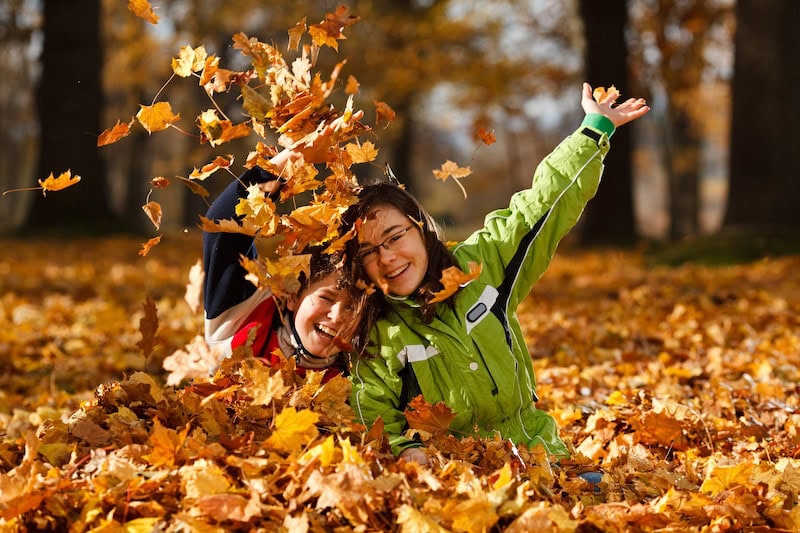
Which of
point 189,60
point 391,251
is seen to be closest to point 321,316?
point 391,251

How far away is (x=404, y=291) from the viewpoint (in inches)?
97.1

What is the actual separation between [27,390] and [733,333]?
12.2 feet

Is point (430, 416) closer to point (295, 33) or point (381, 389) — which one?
point (381, 389)

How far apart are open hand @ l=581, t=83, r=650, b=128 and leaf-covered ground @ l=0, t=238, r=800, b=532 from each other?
1015 mm

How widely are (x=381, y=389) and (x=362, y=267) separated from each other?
0.38m

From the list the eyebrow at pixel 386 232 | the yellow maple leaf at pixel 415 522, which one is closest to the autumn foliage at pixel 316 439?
the yellow maple leaf at pixel 415 522

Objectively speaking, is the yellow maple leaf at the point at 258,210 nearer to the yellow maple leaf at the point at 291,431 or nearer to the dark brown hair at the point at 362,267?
the dark brown hair at the point at 362,267

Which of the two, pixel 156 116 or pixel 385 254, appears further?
pixel 385 254

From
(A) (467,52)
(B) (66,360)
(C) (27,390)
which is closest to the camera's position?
(C) (27,390)

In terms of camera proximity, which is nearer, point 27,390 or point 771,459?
point 771,459

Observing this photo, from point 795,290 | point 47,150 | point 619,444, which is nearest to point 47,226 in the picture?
point 47,150

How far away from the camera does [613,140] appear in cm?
1063

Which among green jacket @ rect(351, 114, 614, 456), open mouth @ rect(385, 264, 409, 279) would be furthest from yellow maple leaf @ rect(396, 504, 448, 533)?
open mouth @ rect(385, 264, 409, 279)

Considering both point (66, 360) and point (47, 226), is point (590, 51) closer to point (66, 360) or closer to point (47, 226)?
point (47, 226)
